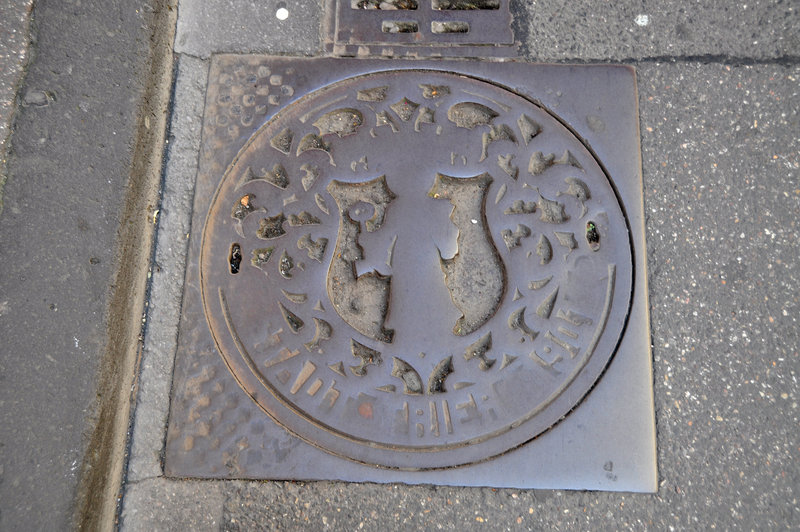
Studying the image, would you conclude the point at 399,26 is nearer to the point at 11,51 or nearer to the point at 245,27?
the point at 245,27

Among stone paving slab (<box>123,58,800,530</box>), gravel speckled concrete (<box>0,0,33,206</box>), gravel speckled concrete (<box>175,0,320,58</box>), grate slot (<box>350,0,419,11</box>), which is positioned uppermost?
grate slot (<box>350,0,419,11</box>)

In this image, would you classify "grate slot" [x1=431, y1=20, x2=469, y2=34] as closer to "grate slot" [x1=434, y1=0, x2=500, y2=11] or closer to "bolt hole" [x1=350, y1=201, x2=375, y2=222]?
"grate slot" [x1=434, y1=0, x2=500, y2=11]

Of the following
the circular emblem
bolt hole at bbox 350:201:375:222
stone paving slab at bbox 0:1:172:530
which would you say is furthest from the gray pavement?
bolt hole at bbox 350:201:375:222

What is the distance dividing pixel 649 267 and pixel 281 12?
1312mm

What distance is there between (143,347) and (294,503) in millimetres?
586

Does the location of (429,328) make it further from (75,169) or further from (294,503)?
(75,169)

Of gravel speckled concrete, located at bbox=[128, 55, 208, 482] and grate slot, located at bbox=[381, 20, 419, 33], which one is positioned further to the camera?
grate slot, located at bbox=[381, 20, 419, 33]

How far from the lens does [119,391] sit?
1.43 m

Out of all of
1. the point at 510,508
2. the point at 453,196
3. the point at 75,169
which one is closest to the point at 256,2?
the point at 75,169

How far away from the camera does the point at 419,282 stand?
1435mm

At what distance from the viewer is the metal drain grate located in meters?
1.58

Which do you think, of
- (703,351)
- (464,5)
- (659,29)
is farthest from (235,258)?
(659,29)

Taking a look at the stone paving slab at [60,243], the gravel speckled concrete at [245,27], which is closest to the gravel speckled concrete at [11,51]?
the stone paving slab at [60,243]

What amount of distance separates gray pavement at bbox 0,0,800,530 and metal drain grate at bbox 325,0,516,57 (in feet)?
0.23
